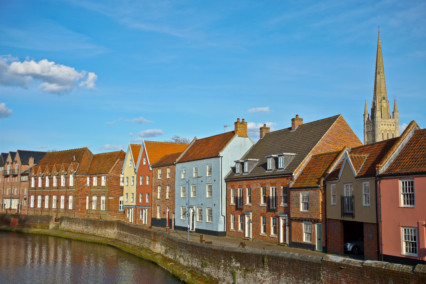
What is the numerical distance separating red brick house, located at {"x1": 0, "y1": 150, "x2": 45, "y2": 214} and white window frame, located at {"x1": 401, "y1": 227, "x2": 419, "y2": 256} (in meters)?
76.3

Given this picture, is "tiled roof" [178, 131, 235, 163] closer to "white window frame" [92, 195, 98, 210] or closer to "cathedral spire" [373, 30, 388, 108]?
"white window frame" [92, 195, 98, 210]

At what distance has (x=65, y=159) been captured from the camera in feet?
261

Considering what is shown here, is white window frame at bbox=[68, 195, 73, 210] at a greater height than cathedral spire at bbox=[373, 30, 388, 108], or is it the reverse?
cathedral spire at bbox=[373, 30, 388, 108]

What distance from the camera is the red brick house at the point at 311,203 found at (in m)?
32.0

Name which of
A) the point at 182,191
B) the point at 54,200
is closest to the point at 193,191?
the point at 182,191

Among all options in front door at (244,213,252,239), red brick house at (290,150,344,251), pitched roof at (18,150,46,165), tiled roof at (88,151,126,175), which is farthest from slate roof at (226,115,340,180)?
pitched roof at (18,150,46,165)

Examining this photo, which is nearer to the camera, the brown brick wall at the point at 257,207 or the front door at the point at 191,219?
the brown brick wall at the point at 257,207

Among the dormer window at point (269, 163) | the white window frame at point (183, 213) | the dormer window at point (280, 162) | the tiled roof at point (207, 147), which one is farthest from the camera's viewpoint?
the white window frame at point (183, 213)

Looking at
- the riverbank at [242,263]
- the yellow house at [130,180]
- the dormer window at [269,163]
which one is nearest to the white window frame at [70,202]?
the yellow house at [130,180]

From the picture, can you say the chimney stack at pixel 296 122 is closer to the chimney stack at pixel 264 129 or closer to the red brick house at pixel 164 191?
the chimney stack at pixel 264 129

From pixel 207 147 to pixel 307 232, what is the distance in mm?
21640

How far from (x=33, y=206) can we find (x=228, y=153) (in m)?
50.5

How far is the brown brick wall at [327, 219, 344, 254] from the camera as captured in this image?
30.0 meters

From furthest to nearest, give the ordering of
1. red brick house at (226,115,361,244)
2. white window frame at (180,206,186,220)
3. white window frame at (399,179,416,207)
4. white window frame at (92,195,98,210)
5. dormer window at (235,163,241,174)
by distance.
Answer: white window frame at (92,195,98,210) → white window frame at (180,206,186,220) → dormer window at (235,163,241,174) → red brick house at (226,115,361,244) → white window frame at (399,179,416,207)
